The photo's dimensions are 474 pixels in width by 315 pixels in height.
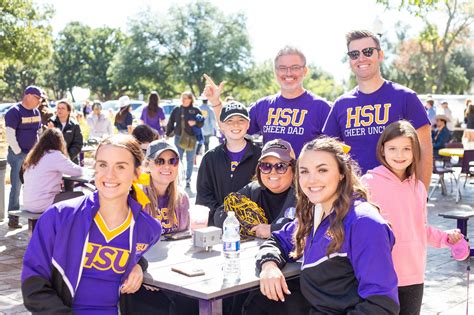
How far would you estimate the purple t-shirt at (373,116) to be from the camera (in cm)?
407

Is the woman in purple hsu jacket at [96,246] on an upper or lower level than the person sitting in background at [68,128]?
lower

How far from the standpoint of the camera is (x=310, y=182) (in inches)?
116

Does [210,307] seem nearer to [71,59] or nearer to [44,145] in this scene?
[44,145]

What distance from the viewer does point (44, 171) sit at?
22.6ft

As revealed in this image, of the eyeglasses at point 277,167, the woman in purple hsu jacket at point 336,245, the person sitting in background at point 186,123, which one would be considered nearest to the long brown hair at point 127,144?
the woman in purple hsu jacket at point 336,245

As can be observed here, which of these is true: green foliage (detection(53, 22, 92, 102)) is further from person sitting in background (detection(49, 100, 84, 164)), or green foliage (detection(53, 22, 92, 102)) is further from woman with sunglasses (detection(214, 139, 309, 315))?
woman with sunglasses (detection(214, 139, 309, 315))

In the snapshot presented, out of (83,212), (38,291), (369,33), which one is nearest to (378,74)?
(369,33)

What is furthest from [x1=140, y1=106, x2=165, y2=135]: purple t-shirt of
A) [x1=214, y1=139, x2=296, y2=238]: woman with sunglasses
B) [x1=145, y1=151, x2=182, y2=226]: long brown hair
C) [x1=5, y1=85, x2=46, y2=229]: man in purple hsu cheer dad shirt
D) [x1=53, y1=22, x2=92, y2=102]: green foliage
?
[x1=53, y1=22, x2=92, y2=102]: green foliage

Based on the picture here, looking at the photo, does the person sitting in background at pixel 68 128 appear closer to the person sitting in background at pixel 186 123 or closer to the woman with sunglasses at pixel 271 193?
the person sitting in background at pixel 186 123

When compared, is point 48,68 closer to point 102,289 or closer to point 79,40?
point 79,40

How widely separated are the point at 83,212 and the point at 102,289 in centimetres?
38

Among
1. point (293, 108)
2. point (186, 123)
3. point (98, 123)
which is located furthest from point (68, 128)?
point (293, 108)

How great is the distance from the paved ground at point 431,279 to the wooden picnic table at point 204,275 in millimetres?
2005

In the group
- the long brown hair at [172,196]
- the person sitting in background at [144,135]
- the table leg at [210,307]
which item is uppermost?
the person sitting in background at [144,135]
